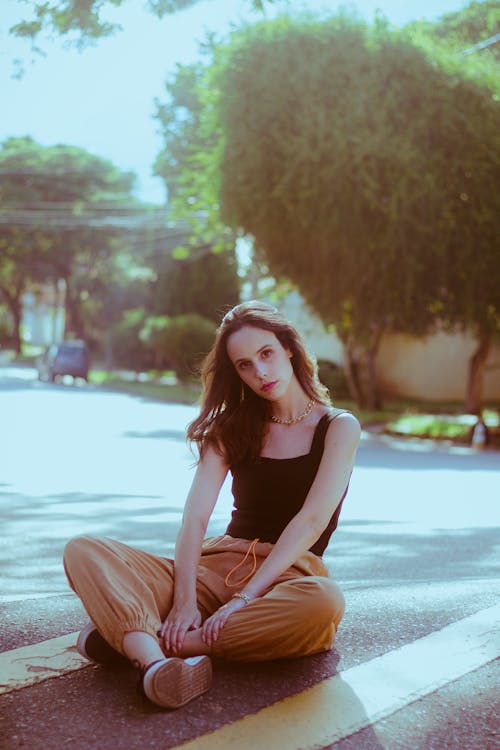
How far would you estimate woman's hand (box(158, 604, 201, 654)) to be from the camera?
351 cm

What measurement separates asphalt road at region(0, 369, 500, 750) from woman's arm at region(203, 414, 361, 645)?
33 cm

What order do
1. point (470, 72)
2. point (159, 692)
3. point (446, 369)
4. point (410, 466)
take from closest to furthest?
1. point (159, 692)
2. point (410, 466)
3. point (470, 72)
4. point (446, 369)

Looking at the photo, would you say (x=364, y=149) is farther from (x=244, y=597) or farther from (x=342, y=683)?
(x=342, y=683)

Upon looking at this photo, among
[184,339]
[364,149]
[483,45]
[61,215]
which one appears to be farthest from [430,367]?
[61,215]

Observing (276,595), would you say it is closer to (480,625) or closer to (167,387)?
(480,625)

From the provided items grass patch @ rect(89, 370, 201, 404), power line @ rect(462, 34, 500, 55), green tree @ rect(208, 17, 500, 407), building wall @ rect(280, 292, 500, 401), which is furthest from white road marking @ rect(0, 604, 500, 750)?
building wall @ rect(280, 292, 500, 401)

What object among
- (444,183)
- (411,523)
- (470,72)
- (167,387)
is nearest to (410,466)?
(411,523)

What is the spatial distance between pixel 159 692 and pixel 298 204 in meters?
16.4

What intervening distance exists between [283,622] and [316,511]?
461 mm

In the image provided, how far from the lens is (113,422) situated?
65.3 feet

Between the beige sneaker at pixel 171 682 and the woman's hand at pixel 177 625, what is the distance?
231 millimetres

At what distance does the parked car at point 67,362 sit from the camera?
127 ft

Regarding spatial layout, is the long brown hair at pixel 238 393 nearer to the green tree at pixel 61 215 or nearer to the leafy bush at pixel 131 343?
the green tree at pixel 61 215

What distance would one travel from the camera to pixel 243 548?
13.2 feet
